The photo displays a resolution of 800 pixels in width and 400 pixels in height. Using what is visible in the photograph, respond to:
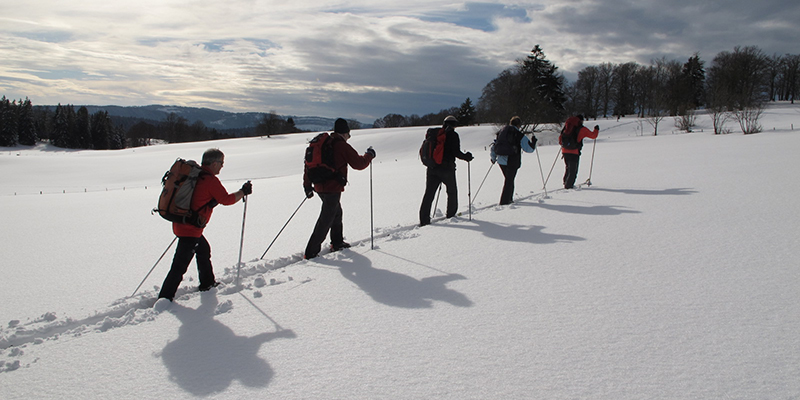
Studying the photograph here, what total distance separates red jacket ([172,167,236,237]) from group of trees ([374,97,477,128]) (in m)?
64.7

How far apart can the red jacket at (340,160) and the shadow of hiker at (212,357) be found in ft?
7.17

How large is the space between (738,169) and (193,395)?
46.3 ft

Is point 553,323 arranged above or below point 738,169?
below

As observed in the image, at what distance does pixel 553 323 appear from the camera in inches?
126

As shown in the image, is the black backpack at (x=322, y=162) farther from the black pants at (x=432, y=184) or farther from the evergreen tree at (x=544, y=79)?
the evergreen tree at (x=544, y=79)

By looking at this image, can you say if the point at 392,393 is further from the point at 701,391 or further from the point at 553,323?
the point at 701,391

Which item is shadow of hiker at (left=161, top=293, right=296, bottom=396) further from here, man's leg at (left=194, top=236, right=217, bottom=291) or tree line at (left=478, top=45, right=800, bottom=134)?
tree line at (left=478, top=45, right=800, bottom=134)

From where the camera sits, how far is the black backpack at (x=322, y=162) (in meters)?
5.27

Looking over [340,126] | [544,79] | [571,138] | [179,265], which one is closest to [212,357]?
[179,265]

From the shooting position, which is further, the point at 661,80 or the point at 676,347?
the point at 661,80

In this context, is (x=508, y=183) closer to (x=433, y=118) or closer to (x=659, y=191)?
(x=659, y=191)

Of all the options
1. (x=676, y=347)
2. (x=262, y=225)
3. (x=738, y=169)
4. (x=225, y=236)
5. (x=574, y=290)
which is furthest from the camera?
(x=738, y=169)

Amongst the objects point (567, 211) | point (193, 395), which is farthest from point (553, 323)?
point (567, 211)

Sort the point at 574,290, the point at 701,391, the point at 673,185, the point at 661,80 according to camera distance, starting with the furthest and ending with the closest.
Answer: the point at 661,80 → the point at 673,185 → the point at 574,290 → the point at 701,391
